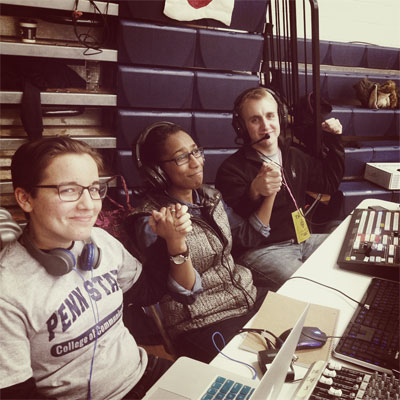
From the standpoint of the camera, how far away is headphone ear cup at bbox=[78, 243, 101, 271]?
3.01 ft

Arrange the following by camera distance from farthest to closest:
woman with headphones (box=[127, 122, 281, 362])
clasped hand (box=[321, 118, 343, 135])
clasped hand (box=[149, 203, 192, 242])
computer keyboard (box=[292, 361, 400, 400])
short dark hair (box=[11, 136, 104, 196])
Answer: clasped hand (box=[321, 118, 343, 135])
woman with headphones (box=[127, 122, 281, 362])
clasped hand (box=[149, 203, 192, 242])
short dark hair (box=[11, 136, 104, 196])
computer keyboard (box=[292, 361, 400, 400])

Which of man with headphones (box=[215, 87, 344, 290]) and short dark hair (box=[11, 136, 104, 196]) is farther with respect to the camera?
man with headphones (box=[215, 87, 344, 290])

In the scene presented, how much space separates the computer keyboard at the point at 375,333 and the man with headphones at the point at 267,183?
494 mm

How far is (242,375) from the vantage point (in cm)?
87

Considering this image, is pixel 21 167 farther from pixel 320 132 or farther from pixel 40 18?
pixel 320 132

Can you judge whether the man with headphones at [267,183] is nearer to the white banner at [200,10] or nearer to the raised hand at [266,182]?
the raised hand at [266,182]

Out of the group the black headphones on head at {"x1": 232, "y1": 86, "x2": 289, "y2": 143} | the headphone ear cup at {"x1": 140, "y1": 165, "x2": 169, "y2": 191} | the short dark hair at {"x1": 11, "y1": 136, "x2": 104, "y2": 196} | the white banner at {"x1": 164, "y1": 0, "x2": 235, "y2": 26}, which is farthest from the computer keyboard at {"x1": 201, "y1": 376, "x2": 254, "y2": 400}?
the white banner at {"x1": 164, "y1": 0, "x2": 235, "y2": 26}

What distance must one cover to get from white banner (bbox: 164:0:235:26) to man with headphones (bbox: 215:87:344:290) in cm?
29

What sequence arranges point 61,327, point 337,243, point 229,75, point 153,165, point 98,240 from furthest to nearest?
point 229,75
point 337,243
point 153,165
point 98,240
point 61,327

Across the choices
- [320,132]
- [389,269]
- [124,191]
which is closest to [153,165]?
[124,191]

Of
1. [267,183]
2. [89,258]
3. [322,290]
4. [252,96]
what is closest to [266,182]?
[267,183]

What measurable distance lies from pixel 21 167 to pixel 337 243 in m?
0.98

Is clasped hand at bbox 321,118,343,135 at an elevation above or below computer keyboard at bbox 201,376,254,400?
above

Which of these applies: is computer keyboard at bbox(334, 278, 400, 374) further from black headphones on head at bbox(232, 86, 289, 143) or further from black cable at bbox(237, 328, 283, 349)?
black headphones on head at bbox(232, 86, 289, 143)
